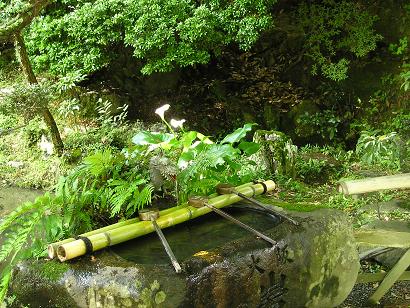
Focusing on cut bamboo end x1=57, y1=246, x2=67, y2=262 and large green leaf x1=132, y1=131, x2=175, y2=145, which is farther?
large green leaf x1=132, y1=131, x2=175, y2=145

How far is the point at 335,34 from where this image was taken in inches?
391

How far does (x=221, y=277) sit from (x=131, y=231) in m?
0.70

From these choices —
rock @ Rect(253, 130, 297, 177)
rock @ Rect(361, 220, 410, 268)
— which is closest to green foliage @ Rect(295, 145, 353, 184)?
rock @ Rect(253, 130, 297, 177)

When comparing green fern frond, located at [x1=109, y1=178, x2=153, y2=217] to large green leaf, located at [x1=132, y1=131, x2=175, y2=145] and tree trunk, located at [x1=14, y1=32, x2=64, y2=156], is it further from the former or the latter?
tree trunk, located at [x1=14, y1=32, x2=64, y2=156]

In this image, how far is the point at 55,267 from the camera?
293cm

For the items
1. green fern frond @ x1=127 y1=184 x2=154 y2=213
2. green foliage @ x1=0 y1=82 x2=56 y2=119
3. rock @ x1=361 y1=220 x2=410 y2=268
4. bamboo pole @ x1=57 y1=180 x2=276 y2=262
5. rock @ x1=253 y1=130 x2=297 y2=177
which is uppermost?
green foliage @ x1=0 y1=82 x2=56 y2=119

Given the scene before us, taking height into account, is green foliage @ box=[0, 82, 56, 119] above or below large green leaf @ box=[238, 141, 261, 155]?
above

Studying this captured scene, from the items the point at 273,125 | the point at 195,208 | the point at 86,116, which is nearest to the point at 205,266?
the point at 195,208

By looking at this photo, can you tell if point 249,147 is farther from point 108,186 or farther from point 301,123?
point 301,123

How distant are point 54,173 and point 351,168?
5288mm

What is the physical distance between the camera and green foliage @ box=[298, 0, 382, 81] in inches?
381

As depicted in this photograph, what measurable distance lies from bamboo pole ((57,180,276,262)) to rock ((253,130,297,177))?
144 inches

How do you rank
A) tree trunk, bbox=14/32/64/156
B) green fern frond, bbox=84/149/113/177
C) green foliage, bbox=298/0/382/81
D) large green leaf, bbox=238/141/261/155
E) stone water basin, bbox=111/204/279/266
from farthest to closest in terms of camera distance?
green foliage, bbox=298/0/382/81 → tree trunk, bbox=14/32/64/156 → large green leaf, bbox=238/141/261/155 → green fern frond, bbox=84/149/113/177 → stone water basin, bbox=111/204/279/266

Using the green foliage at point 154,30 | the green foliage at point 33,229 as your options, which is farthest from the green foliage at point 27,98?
the green foliage at point 33,229
